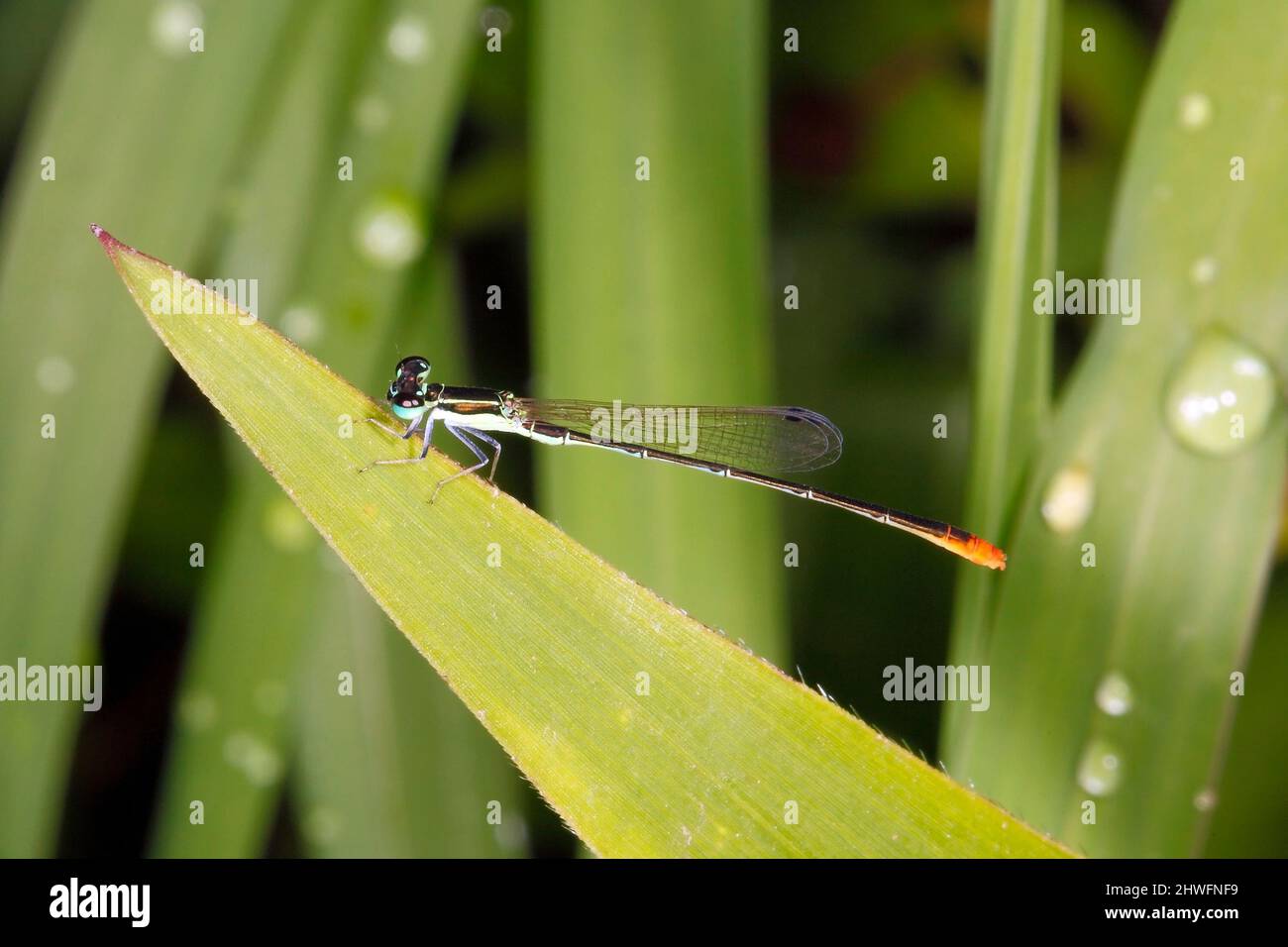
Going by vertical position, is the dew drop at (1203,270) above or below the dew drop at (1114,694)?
above

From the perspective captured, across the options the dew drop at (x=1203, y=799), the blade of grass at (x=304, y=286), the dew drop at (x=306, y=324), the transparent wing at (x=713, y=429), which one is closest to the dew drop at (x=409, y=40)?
the blade of grass at (x=304, y=286)

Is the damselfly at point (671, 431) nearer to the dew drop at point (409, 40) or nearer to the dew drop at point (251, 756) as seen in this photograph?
the dew drop at point (409, 40)

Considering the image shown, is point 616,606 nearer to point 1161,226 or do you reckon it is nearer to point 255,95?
point 1161,226

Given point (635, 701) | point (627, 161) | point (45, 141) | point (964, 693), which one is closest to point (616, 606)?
point (635, 701)

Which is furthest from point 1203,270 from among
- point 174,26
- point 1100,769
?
point 174,26

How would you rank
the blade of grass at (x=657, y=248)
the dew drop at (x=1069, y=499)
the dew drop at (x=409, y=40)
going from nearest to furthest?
the dew drop at (x=1069, y=499) < the blade of grass at (x=657, y=248) < the dew drop at (x=409, y=40)

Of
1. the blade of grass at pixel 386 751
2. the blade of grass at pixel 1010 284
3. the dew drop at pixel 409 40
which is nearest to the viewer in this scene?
the blade of grass at pixel 1010 284
